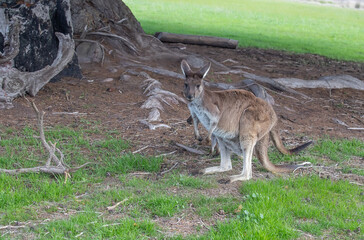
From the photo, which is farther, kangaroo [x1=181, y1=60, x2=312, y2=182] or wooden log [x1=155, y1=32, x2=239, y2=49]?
wooden log [x1=155, y1=32, x2=239, y2=49]

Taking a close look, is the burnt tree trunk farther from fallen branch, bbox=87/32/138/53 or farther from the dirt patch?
the dirt patch

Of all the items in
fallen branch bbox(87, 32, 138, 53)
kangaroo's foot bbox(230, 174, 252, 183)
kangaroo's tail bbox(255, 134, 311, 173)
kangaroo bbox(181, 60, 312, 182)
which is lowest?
kangaroo's foot bbox(230, 174, 252, 183)

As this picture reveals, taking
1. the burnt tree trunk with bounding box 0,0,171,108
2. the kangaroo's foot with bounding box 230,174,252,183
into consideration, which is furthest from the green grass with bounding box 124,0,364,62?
the kangaroo's foot with bounding box 230,174,252,183

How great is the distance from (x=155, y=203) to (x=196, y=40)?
961cm

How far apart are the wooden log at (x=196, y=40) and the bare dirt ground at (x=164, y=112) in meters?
2.82

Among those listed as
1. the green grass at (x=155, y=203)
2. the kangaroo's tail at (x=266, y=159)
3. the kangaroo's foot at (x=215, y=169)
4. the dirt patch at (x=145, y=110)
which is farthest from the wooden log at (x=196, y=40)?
the kangaroo's tail at (x=266, y=159)

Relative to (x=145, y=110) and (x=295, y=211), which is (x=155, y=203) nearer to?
(x=295, y=211)

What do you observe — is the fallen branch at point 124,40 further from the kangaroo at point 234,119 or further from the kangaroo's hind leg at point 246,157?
the kangaroo's hind leg at point 246,157

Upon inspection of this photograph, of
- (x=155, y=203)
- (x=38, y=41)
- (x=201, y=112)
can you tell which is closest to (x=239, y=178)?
(x=201, y=112)

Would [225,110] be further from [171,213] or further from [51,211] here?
[51,211]

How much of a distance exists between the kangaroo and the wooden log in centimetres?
806

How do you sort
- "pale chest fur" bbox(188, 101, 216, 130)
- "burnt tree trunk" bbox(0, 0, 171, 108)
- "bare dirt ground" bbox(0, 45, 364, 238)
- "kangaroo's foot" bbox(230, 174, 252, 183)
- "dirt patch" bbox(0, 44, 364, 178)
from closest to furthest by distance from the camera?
"kangaroo's foot" bbox(230, 174, 252, 183), "pale chest fur" bbox(188, 101, 216, 130), "bare dirt ground" bbox(0, 45, 364, 238), "dirt patch" bbox(0, 44, 364, 178), "burnt tree trunk" bbox(0, 0, 171, 108)

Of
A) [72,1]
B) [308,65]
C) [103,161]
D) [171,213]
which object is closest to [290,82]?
[308,65]

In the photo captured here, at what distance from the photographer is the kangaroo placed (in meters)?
5.36
